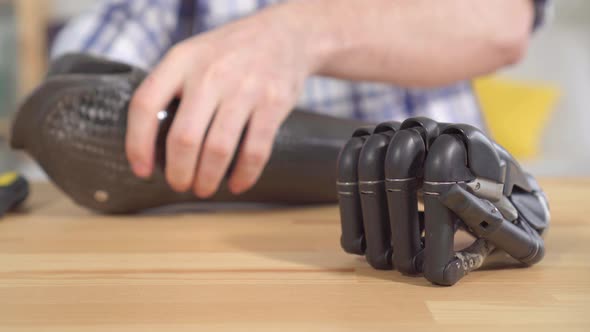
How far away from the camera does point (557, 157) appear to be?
2.46 meters

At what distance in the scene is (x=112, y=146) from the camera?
77 centimetres

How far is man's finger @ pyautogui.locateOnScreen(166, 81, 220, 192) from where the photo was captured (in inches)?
27.8

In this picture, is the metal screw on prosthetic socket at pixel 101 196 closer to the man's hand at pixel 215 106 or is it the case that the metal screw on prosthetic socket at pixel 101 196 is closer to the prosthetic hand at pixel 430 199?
the man's hand at pixel 215 106

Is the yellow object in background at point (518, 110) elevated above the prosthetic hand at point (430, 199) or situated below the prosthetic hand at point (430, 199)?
below

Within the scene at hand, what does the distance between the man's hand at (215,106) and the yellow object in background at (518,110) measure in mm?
1965

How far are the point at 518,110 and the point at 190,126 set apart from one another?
2.23m

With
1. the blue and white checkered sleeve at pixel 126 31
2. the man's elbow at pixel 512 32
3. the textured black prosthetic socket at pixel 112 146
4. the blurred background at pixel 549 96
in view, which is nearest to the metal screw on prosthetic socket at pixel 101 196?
the textured black prosthetic socket at pixel 112 146

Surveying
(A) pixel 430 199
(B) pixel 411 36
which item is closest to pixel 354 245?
(A) pixel 430 199

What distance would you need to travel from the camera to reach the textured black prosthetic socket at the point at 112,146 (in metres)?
0.76

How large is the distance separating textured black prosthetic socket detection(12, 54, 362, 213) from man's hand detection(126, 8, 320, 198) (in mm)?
31

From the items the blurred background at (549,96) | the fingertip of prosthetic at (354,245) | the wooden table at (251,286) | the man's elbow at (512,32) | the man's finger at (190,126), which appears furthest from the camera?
the blurred background at (549,96)

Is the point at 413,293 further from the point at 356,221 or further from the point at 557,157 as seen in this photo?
the point at 557,157

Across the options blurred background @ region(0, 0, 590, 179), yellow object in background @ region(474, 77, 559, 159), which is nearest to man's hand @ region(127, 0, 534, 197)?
blurred background @ region(0, 0, 590, 179)

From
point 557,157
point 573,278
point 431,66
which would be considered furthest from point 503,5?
point 557,157
